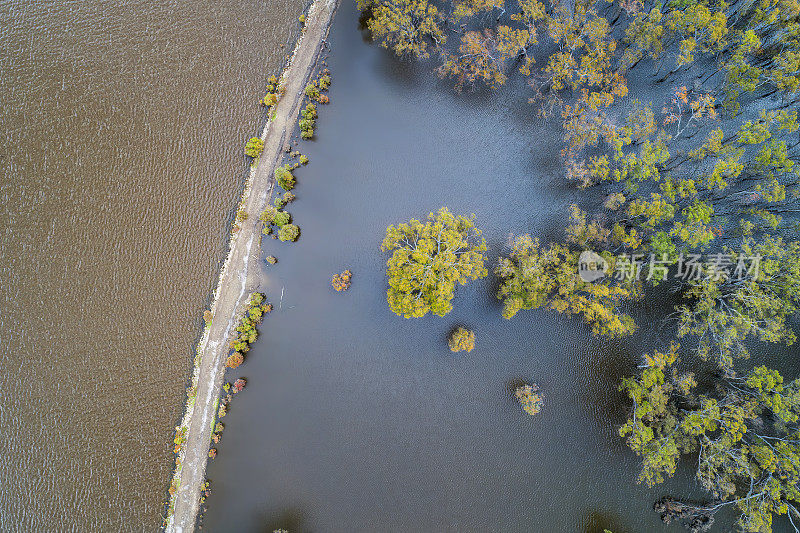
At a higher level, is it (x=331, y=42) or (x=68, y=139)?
(x=331, y=42)

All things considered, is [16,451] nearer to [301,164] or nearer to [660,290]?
[301,164]

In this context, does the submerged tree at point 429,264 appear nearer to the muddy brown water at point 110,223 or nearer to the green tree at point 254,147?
the green tree at point 254,147

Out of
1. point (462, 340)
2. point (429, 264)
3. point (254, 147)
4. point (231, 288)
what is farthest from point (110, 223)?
point (462, 340)

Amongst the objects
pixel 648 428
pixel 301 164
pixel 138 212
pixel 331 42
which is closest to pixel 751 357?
pixel 648 428

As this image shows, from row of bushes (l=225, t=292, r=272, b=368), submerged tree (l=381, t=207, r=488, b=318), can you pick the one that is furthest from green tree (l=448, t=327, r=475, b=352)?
row of bushes (l=225, t=292, r=272, b=368)

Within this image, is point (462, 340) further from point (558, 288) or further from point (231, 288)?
point (231, 288)

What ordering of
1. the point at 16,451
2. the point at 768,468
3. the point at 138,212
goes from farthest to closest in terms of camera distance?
1. the point at 138,212
2. the point at 16,451
3. the point at 768,468
